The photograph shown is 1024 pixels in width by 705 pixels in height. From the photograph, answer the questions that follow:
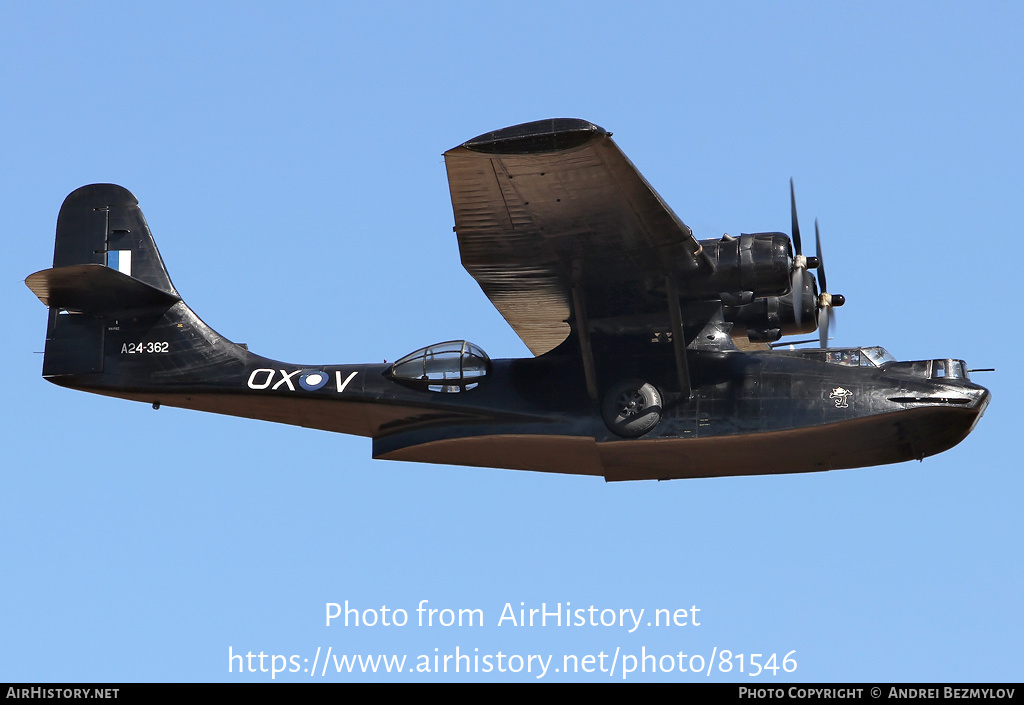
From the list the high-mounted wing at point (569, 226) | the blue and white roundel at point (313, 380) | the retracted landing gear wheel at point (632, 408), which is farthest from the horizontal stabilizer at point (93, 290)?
Result: the retracted landing gear wheel at point (632, 408)

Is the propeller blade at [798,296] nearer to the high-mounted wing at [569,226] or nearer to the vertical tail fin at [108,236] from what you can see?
the high-mounted wing at [569,226]

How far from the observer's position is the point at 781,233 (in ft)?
59.2

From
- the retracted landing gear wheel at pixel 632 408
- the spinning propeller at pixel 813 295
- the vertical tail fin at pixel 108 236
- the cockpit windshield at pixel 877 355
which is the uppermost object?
the vertical tail fin at pixel 108 236

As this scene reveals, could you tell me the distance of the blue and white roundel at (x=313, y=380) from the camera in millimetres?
19250

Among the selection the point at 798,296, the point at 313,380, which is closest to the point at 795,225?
the point at 798,296

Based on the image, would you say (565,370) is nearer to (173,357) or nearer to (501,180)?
(501,180)

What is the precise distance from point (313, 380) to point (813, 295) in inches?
297

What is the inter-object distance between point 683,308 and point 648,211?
2.06m

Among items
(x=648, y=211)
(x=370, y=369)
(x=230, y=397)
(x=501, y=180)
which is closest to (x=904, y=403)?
(x=648, y=211)

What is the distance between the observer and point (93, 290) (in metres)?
19.9

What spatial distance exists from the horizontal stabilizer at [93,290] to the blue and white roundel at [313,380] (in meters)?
2.67

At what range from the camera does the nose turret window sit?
61.5ft

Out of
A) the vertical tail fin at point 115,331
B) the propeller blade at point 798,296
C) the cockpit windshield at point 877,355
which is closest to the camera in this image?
the cockpit windshield at point 877,355
